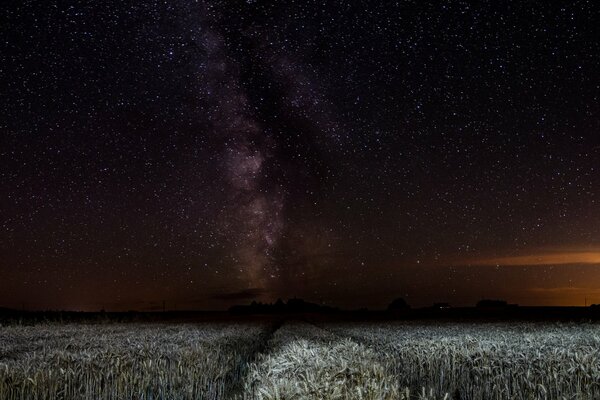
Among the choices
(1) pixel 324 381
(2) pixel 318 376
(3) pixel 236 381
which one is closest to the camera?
(1) pixel 324 381

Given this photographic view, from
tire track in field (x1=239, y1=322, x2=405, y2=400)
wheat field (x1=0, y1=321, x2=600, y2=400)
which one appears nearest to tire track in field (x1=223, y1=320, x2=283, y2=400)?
wheat field (x1=0, y1=321, x2=600, y2=400)

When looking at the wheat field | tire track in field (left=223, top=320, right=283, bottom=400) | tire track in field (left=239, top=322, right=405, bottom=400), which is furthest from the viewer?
tire track in field (left=223, top=320, right=283, bottom=400)

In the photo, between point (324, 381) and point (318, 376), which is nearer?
point (324, 381)

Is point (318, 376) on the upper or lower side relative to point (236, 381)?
upper

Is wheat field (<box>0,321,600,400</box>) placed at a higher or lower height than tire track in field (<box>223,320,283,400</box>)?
higher

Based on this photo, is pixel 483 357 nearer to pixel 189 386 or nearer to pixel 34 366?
pixel 189 386

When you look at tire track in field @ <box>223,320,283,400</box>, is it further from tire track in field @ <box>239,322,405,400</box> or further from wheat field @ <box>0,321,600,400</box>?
tire track in field @ <box>239,322,405,400</box>

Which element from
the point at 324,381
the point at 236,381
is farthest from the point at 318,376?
the point at 236,381

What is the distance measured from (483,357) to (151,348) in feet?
31.9

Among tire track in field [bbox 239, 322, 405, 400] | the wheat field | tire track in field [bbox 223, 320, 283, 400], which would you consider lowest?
tire track in field [bbox 223, 320, 283, 400]

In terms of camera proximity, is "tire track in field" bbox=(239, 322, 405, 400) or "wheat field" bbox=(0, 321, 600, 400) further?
"wheat field" bbox=(0, 321, 600, 400)

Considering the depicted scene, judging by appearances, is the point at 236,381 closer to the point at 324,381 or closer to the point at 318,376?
the point at 318,376

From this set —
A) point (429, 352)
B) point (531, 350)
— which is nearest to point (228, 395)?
point (429, 352)

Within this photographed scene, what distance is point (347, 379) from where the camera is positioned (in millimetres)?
8805
